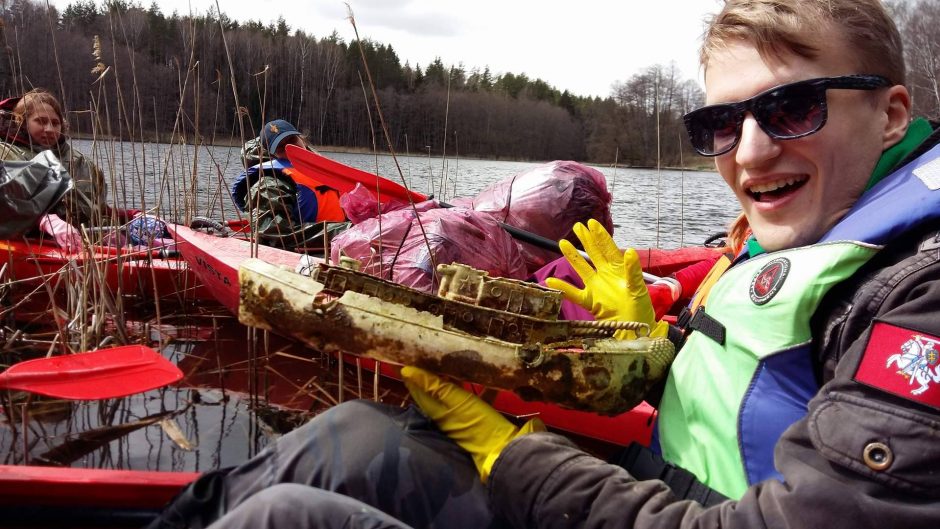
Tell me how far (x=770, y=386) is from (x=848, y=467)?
0.80 feet

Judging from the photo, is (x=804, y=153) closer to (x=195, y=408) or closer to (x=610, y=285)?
(x=610, y=285)

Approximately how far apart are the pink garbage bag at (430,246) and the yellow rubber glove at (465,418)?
1266mm

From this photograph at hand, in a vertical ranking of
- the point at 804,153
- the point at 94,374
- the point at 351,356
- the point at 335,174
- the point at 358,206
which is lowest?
the point at 351,356

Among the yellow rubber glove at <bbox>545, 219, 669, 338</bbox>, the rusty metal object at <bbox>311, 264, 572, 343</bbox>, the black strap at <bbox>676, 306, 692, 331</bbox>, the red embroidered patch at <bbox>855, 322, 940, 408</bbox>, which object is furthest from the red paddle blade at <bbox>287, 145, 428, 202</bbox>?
the red embroidered patch at <bbox>855, 322, 940, 408</bbox>

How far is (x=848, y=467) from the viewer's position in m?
0.81

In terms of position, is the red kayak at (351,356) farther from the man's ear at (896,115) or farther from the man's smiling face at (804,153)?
the man's ear at (896,115)

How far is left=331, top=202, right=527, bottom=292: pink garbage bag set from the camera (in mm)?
2754

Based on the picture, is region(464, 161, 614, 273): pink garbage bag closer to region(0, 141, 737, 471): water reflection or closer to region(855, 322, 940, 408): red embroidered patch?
region(0, 141, 737, 471): water reflection

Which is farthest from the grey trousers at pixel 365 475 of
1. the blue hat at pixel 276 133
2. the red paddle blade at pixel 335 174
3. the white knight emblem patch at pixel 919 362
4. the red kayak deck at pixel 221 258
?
the blue hat at pixel 276 133

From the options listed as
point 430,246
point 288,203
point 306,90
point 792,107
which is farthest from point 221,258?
point 306,90

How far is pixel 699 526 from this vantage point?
3.07 ft

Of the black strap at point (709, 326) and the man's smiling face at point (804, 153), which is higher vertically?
the man's smiling face at point (804, 153)

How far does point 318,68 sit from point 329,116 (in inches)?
259

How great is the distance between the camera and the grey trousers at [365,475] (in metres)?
1.21
